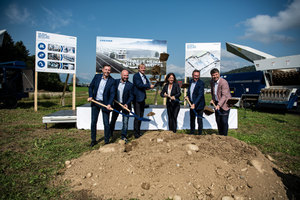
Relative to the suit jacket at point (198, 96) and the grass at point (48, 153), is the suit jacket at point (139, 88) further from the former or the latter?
the grass at point (48, 153)

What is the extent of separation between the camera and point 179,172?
2412 mm

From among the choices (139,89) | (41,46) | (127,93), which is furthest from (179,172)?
(41,46)

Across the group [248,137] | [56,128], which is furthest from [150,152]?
[56,128]

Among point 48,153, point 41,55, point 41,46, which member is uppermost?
point 41,46

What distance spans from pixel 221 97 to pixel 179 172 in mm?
2145

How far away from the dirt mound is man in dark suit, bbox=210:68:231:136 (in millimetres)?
824

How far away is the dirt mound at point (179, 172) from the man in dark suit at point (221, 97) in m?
0.82

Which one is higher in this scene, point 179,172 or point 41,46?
point 41,46

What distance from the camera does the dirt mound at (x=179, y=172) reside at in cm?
218

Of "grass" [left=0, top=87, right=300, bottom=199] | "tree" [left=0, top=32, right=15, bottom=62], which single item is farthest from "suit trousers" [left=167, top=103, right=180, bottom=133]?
"tree" [left=0, top=32, right=15, bottom=62]

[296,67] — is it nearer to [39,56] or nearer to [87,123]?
[87,123]

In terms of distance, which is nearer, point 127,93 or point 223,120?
point 223,120

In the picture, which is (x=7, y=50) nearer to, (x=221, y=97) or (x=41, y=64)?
(x=41, y=64)

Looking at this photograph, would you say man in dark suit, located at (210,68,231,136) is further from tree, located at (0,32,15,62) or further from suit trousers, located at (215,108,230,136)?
tree, located at (0,32,15,62)
